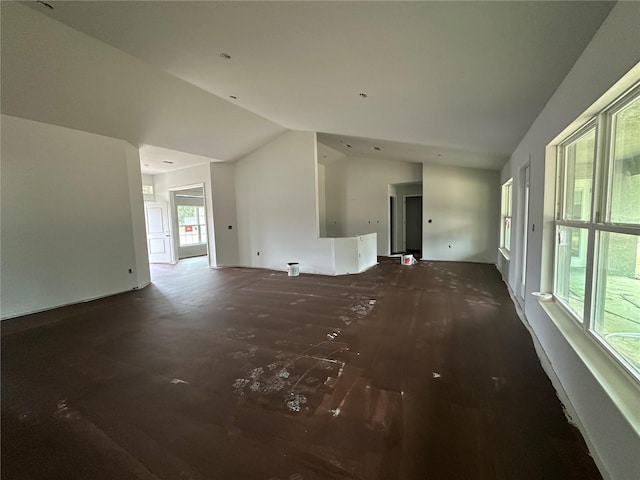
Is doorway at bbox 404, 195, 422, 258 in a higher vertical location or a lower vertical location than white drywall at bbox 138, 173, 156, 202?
lower

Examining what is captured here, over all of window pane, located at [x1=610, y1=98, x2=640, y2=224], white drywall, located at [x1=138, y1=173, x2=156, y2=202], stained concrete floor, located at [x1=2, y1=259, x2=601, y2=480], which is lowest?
stained concrete floor, located at [x1=2, y1=259, x2=601, y2=480]

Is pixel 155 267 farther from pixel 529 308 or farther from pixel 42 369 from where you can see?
pixel 529 308

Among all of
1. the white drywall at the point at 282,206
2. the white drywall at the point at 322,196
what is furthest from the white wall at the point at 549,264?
the white drywall at the point at 322,196

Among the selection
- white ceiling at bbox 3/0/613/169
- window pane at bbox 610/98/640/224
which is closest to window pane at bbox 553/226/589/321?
window pane at bbox 610/98/640/224

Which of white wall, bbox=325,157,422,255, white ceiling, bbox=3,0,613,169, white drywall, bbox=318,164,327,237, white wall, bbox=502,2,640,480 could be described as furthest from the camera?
white drywall, bbox=318,164,327,237

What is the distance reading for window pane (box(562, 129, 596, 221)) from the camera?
2.06 meters

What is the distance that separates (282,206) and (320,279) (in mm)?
2109

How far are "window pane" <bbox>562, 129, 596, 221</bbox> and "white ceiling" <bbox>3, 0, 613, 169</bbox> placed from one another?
532 mm

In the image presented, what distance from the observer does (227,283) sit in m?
5.73

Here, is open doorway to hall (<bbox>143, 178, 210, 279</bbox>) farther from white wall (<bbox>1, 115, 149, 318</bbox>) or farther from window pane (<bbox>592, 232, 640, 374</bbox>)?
window pane (<bbox>592, 232, 640, 374</bbox>)

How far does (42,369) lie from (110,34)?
10.8ft

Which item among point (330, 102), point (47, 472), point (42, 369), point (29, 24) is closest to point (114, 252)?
point (42, 369)

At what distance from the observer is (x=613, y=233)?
161 centimetres

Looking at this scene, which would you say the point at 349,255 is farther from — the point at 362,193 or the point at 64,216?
the point at 64,216
